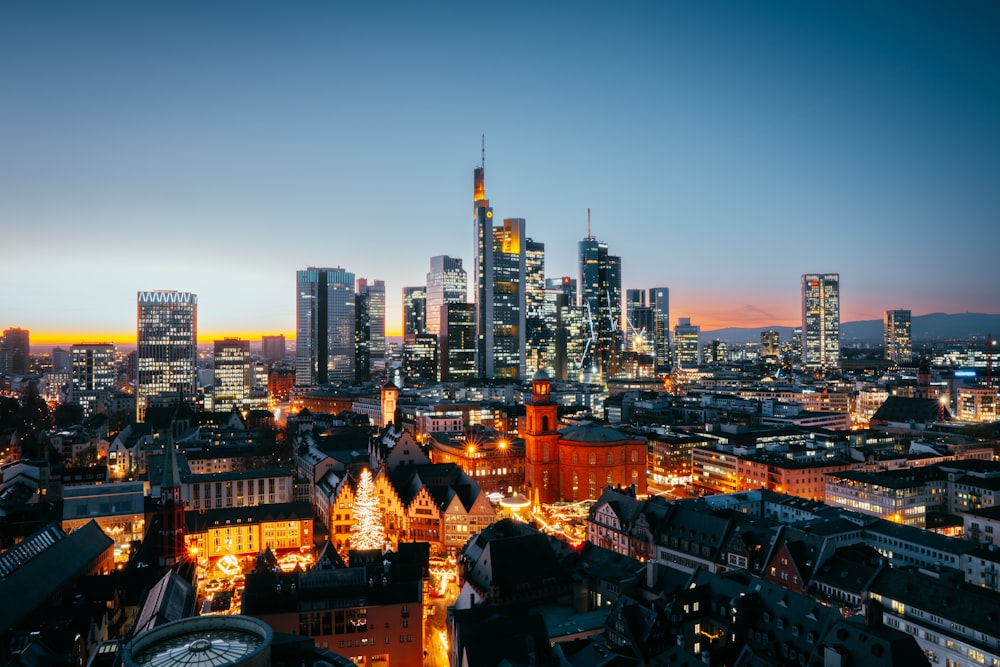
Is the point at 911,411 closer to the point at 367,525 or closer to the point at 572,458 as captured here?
the point at 572,458

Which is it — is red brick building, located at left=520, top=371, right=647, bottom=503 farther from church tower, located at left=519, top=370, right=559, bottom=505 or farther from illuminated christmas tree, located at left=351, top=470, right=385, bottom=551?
illuminated christmas tree, located at left=351, top=470, right=385, bottom=551

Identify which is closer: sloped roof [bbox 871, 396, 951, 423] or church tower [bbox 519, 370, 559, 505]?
church tower [bbox 519, 370, 559, 505]

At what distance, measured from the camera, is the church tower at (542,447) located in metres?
89.8

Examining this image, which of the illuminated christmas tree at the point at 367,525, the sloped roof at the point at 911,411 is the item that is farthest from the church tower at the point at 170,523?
the sloped roof at the point at 911,411

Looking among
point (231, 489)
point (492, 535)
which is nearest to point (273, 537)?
point (231, 489)

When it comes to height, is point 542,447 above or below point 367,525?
above

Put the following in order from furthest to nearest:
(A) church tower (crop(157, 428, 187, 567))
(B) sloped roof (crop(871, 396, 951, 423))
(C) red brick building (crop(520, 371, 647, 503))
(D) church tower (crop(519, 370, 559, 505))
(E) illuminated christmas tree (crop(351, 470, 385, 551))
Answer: (B) sloped roof (crop(871, 396, 951, 423))
(D) church tower (crop(519, 370, 559, 505))
(C) red brick building (crop(520, 371, 647, 503))
(E) illuminated christmas tree (crop(351, 470, 385, 551))
(A) church tower (crop(157, 428, 187, 567))

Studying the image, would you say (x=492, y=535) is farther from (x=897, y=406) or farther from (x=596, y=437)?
(x=897, y=406)

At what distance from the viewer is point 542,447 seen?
296ft

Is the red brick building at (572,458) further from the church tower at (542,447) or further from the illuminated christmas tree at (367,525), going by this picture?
the illuminated christmas tree at (367,525)

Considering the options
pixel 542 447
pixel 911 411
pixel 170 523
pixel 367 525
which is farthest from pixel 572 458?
pixel 911 411

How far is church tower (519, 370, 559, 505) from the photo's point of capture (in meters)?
89.8

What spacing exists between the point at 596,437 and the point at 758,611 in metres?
49.8

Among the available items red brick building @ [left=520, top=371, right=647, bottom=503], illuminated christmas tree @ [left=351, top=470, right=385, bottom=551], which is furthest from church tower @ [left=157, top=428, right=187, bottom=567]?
red brick building @ [left=520, top=371, right=647, bottom=503]
